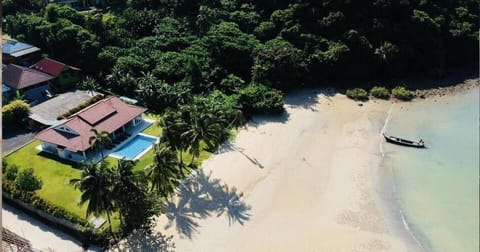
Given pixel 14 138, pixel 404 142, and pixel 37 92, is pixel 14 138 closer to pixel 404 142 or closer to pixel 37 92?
pixel 37 92

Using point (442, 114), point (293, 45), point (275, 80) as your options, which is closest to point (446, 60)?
point (442, 114)

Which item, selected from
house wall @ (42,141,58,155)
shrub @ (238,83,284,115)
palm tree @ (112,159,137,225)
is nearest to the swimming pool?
house wall @ (42,141,58,155)

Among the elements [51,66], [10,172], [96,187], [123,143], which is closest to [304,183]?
[123,143]

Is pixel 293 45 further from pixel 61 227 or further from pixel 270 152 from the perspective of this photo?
pixel 61 227

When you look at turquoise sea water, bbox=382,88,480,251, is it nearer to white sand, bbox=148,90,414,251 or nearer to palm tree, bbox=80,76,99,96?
white sand, bbox=148,90,414,251

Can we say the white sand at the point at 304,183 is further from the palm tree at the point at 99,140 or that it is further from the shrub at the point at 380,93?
the palm tree at the point at 99,140

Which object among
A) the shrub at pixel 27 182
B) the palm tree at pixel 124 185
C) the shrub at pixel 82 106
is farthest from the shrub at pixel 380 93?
the shrub at pixel 27 182
